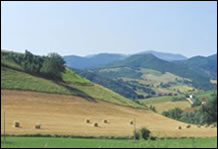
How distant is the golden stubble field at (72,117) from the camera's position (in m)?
39.0

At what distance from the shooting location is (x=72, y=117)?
49344 mm

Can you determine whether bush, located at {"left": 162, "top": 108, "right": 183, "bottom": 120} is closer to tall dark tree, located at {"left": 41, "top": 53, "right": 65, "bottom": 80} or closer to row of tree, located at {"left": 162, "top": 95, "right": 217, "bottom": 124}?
row of tree, located at {"left": 162, "top": 95, "right": 217, "bottom": 124}

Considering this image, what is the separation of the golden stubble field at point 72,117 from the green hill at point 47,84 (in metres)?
2.19

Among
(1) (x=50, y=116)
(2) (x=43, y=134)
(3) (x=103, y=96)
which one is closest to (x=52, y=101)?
(1) (x=50, y=116)

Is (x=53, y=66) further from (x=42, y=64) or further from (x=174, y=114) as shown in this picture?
(x=174, y=114)

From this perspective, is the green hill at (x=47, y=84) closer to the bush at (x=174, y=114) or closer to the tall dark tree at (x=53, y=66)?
the tall dark tree at (x=53, y=66)

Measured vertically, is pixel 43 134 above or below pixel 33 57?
below

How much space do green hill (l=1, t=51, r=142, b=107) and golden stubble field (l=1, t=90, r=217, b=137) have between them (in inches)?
86.1

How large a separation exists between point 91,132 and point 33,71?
101 ft

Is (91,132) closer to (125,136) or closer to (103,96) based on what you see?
(125,136)

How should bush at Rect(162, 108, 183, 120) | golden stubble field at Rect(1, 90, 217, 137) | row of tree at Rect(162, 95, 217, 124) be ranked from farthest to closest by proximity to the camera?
bush at Rect(162, 108, 183, 120) < row of tree at Rect(162, 95, 217, 124) < golden stubble field at Rect(1, 90, 217, 137)

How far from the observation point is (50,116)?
1860 inches

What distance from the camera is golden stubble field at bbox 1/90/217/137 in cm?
3897

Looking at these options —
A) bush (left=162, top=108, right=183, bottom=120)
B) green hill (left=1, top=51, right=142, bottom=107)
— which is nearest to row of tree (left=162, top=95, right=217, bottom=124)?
bush (left=162, top=108, right=183, bottom=120)
